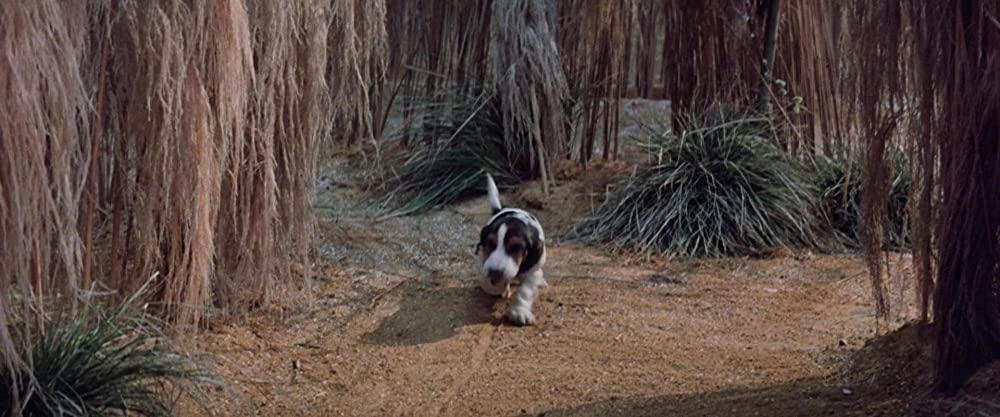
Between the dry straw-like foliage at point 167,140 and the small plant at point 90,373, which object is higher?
the dry straw-like foliage at point 167,140

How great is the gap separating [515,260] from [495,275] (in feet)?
0.48

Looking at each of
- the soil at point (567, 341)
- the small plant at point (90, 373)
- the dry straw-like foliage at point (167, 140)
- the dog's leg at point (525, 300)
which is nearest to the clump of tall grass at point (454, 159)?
the soil at point (567, 341)

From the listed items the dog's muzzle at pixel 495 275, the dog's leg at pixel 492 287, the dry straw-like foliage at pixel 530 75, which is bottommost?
the dog's leg at pixel 492 287

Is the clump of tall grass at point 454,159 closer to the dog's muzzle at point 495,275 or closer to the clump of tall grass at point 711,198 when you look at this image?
the clump of tall grass at point 711,198

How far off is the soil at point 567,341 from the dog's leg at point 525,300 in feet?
0.20

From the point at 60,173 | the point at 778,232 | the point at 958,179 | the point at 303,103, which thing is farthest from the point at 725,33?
the point at 60,173

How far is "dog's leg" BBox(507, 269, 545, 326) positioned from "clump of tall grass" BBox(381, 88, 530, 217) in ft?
7.86

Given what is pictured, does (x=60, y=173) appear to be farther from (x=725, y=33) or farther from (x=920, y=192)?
(x=725, y=33)

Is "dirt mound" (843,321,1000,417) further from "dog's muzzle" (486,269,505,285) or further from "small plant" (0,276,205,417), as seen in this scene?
"small plant" (0,276,205,417)

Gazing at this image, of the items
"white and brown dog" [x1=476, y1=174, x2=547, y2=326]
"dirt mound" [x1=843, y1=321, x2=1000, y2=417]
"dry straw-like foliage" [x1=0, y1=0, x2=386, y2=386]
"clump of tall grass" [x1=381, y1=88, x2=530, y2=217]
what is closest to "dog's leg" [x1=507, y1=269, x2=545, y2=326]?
"white and brown dog" [x1=476, y1=174, x2=547, y2=326]

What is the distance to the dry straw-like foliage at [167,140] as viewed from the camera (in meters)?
3.61

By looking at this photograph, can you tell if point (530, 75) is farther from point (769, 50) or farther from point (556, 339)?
point (556, 339)

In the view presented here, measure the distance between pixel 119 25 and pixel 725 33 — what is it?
4893 mm

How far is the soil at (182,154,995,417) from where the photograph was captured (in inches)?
194
